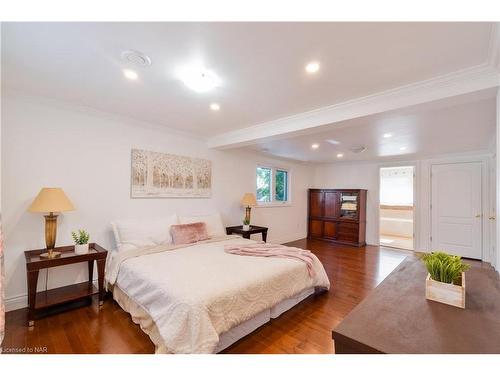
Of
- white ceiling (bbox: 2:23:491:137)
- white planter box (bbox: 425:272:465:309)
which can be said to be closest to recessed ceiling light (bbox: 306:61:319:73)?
white ceiling (bbox: 2:23:491:137)

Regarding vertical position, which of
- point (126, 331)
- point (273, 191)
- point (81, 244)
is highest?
point (273, 191)

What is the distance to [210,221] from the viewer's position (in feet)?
12.8

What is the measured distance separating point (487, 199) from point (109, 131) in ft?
Result: 22.6

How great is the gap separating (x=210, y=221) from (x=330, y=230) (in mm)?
3780

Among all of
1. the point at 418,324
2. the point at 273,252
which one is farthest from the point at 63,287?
the point at 418,324

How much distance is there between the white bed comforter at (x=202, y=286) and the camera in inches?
65.1

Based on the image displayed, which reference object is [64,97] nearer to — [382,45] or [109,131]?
[109,131]

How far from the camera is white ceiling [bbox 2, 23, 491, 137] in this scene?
4.67 ft

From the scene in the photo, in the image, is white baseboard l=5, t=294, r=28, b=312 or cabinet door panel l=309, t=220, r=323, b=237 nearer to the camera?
white baseboard l=5, t=294, r=28, b=312

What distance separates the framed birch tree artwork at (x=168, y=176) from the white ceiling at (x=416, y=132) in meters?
1.30

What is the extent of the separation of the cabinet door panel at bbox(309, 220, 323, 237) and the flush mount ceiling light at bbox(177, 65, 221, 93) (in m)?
5.37

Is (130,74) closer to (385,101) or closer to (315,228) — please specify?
(385,101)

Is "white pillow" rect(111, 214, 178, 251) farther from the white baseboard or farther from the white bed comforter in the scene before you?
the white baseboard

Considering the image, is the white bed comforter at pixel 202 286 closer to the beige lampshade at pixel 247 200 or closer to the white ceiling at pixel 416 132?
the beige lampshade at pixel 247 200
